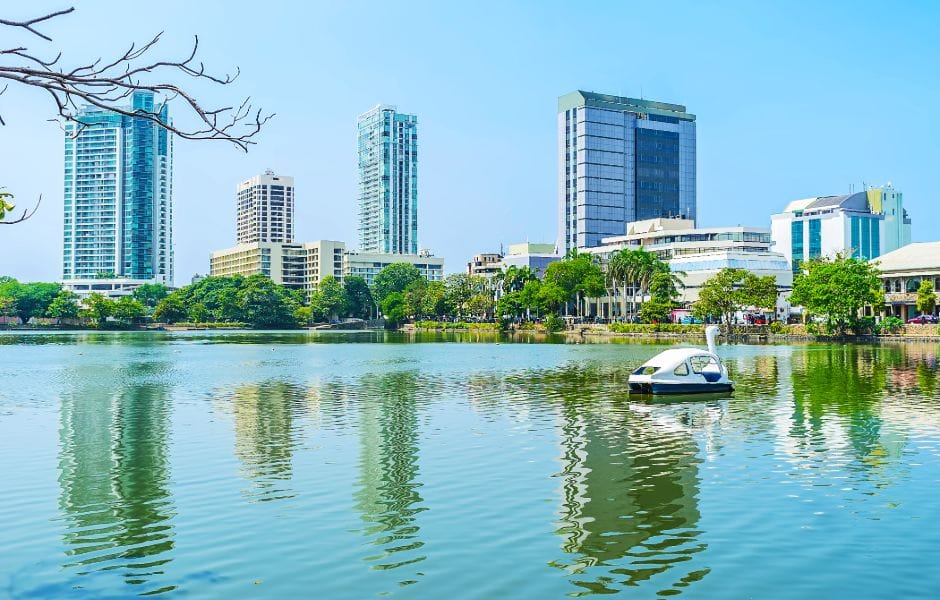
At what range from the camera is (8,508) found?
58.6 feet

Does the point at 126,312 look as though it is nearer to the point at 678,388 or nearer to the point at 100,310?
the point at 100,310

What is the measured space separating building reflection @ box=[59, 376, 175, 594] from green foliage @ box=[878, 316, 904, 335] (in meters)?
91.5

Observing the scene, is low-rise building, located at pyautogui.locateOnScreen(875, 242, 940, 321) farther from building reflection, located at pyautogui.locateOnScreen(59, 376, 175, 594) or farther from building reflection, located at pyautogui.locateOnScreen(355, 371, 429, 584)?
building reflection, located at pyautogui.locateOnScreen(59, 376, 175, 594)

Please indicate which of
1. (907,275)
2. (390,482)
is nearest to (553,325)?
(907,275)

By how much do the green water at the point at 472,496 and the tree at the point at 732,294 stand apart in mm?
79603

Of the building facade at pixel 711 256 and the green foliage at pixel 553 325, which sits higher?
the building facade at pixel 711 256

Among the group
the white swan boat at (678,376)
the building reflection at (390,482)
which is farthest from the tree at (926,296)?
the building reflection at (390,482)

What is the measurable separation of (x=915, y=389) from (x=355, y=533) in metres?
34.5

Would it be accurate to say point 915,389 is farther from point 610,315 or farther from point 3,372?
point 610,315

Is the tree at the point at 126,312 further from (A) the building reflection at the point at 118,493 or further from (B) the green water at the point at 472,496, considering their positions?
(A) the building reflection at the point at 118,493

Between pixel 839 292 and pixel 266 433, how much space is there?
86.4 meters

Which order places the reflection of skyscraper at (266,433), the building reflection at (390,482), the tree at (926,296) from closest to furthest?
1. the building reflection at (390,482)
2. the reflection of skyscraper at (266,433)
3. the tree at (926,296)

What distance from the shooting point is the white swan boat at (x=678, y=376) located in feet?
127

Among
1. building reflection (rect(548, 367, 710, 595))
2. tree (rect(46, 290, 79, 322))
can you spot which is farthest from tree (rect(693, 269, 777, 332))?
tree (rect(46, 290, 79, 322))
